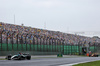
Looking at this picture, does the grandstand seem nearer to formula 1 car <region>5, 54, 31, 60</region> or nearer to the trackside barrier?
the trackside barrier

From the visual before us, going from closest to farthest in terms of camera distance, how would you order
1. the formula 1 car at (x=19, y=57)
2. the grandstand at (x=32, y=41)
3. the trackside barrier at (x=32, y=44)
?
the formula 1 car at (x=19, y=57)
the trackside barrier at (x=32, y=44)
the grandstand at (x=32, y=41)

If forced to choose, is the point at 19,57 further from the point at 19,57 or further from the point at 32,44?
the point at 32,44

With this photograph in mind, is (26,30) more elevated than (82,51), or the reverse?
(26,30)

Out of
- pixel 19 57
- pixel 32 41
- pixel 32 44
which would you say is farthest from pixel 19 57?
pixel 32 41

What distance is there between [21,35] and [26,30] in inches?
255

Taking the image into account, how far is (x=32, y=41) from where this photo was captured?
47.2m

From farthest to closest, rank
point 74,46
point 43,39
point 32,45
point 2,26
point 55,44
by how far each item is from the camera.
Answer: point 74,46
point 55,44
point 43,39
point 32,45
point 2,26

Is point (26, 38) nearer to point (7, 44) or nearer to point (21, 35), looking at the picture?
point (21, 35)

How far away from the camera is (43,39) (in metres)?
50.4

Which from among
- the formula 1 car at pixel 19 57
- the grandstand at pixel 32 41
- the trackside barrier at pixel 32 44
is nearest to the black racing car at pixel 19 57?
the formula 1 car at pixel 19 57

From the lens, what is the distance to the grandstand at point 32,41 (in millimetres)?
41350

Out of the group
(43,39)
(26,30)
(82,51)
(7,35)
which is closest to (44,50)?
(43,39)

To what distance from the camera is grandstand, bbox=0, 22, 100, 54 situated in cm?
4135

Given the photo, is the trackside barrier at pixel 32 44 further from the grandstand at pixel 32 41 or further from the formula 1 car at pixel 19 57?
the formula 1 car at pixel 19 57
